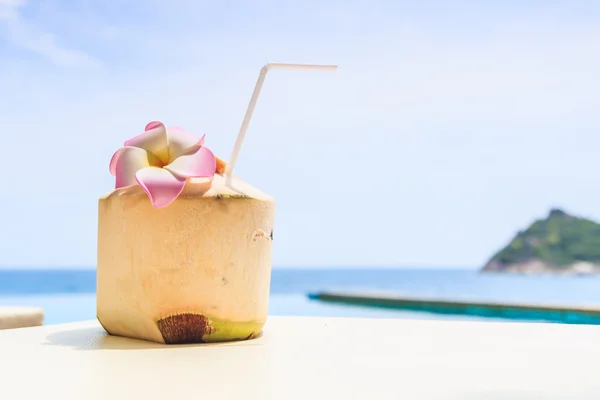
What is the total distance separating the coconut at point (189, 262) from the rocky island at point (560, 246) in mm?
22158

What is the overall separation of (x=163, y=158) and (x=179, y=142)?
0.12 feet

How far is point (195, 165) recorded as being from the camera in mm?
877

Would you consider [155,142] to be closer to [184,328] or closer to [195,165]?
[195,165]

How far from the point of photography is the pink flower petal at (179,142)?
0.90 metres

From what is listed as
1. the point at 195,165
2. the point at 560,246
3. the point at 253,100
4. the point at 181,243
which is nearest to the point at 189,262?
the point at 181,243

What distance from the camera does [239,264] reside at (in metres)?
0.89

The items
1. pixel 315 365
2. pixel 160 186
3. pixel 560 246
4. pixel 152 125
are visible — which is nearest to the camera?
pixel 315 365

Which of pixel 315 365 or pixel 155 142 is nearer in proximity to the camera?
pixel 315 365

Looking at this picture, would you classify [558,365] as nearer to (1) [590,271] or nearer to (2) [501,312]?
(2) [501,312]

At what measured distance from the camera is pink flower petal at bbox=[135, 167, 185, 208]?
83 centimetres

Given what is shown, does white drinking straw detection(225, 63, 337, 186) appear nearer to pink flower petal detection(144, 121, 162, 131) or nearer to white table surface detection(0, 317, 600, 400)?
pink flower petal detection(144, 121, 162, 131)

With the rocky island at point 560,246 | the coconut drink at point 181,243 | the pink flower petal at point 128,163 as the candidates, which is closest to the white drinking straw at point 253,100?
the coconut drink at point 181,243

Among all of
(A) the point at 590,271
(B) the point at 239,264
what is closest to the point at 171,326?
(B) the point at 239,264

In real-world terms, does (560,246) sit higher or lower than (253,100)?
lower
